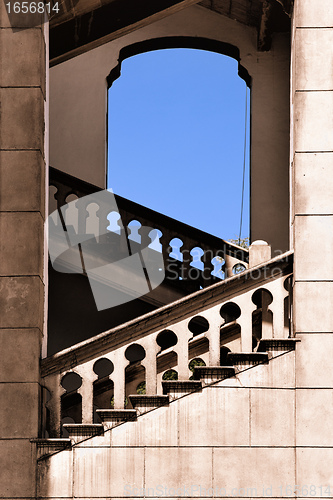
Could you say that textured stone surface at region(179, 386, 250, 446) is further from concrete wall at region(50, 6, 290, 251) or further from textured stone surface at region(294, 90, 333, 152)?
concrete wall at region(50, 6, 290, 251)

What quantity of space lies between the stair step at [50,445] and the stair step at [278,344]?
212 cm

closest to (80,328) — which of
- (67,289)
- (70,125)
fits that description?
(67,289)

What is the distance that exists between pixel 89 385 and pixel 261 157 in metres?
7.24

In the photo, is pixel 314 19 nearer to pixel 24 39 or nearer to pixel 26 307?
pixel 24 39

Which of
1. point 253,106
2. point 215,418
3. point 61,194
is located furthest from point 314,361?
point 253,106

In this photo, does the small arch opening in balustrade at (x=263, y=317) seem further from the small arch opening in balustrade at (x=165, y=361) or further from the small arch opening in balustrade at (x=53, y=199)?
the small arch opening in balustrade at (x=53, y=199)

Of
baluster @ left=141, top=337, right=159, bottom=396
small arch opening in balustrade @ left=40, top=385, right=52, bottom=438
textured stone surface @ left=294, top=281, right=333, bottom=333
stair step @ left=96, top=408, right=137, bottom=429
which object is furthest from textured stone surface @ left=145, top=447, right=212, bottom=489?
textured stone surface @ left=294, top=281, right=333, bottom=333

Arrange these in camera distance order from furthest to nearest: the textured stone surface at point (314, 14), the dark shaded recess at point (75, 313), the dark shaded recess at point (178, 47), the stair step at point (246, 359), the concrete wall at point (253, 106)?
the dark shaded recess at point (178, 47) < the concrete wall at point (253, 106) < the dark shaded recess at point (75, 313) < the textured stone surface at point (314, 14) < the stair step at point (246, 359)

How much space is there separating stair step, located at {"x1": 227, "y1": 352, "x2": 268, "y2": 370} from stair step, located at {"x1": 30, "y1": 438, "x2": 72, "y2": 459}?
69.7 inches

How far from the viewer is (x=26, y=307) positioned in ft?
28.2

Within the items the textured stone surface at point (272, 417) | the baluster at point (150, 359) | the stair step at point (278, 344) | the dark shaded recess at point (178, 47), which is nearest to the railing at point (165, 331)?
the baluster at point (150, 359)

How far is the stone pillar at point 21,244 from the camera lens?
27.2 feet

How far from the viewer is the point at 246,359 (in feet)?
27.5

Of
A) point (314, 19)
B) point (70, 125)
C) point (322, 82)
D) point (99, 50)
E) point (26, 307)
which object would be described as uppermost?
point (99, 50)
